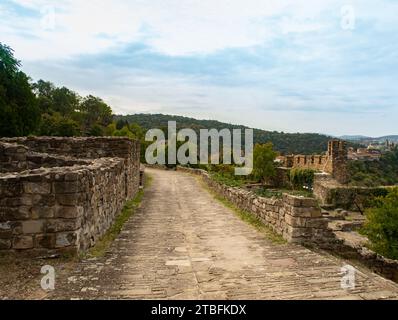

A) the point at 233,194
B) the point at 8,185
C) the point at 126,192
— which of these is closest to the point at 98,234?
the point at 8,185

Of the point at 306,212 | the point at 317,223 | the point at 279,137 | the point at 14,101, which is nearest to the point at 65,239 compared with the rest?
the point at 306,212

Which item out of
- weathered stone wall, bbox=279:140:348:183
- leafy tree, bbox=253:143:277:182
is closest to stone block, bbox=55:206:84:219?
weathered stone wall, bbox=279:140:348:183

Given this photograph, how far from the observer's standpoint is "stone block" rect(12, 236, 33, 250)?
5.71 meters

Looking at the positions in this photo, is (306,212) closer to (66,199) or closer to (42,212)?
(66,199)

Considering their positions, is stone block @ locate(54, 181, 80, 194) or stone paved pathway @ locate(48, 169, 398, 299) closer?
stone paved pathway @ locate(48, 169, 398, 299)

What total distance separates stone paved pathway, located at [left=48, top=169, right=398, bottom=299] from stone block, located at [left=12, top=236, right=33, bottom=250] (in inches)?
28.7

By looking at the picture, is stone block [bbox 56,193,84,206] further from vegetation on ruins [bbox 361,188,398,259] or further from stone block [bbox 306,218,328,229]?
vegetation on ruins [bbox 361,188,398,259]

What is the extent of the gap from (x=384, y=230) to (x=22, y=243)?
14894 mm

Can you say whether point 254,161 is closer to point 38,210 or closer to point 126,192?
point 126,192

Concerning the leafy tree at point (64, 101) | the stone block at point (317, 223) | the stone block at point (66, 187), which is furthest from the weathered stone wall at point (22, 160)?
the leafy tree at point (64, 101)

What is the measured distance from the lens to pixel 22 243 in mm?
5727

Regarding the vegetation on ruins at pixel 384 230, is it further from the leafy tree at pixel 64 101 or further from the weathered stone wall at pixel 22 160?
the leafy tree at pixel 64 101

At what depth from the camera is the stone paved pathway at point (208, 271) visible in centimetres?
494

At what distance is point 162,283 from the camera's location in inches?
205
